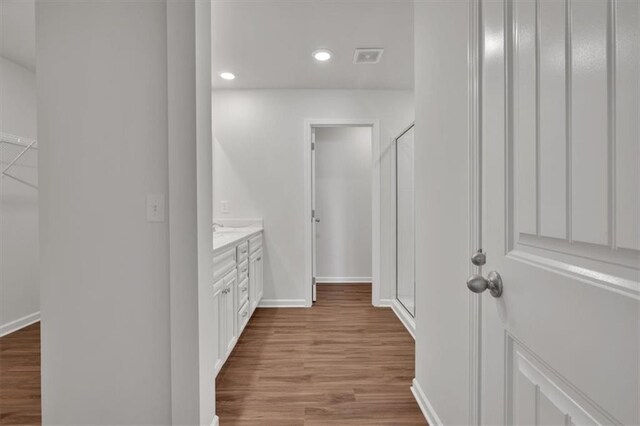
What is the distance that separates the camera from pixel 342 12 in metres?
2.25

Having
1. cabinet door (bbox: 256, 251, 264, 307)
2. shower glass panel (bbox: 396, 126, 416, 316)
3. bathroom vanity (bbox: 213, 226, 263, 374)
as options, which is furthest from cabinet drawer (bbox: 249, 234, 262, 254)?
shower glass panel (bbox: 396, 126, 416, 316)

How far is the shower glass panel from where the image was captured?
3.20m

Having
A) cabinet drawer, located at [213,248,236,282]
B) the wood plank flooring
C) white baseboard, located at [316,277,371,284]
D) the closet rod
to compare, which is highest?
the closet rod

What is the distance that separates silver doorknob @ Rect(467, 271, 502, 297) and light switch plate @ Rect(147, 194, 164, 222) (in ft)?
3.81

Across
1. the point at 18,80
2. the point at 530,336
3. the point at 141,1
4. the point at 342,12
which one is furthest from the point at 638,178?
the point at 18,80

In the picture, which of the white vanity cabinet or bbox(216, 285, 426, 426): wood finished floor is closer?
bbox(216, 285, 426, 426): wood finished floor

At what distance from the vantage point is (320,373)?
2148 millimetres

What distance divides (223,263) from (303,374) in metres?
0.88

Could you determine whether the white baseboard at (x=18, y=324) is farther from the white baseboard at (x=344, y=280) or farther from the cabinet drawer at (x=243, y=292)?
the white baseboard at (x=344, y=280)

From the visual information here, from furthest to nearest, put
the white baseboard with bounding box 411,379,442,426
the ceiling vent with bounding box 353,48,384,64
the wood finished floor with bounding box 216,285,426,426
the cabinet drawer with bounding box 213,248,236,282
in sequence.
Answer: the ceiling vent with bounding box 353,48,384,64
the cabinet drawer with bounding box 213,248,236,282
the wood finished floor with bounding box 216,285,426,426
the white baseboard with bounding box 411,379,442,426

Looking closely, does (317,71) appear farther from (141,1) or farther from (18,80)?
(18,80)

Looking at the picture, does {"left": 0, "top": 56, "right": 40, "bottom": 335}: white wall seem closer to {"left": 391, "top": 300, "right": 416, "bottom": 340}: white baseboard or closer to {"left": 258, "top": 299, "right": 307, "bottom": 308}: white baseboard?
{"left": 258, "top": 299, "right": 307, "bottom": 308}: white baseboard

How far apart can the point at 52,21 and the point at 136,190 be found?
759mm

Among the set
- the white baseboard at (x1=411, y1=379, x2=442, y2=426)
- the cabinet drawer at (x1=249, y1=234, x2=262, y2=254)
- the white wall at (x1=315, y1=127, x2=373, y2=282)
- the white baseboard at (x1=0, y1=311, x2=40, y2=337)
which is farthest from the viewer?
the white wall at (x1=315, y1=127, x2=373, y2=282)
